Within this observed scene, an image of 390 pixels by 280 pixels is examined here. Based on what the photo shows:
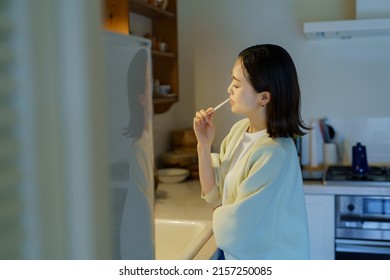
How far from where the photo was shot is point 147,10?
2.04m

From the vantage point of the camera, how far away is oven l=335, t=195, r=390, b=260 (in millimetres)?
1871

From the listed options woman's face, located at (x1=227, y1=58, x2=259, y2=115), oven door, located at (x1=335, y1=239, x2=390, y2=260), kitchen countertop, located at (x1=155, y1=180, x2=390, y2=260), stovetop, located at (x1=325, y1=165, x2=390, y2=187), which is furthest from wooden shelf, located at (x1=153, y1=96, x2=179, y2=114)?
woman's face, located at (x1=227, y1=58, x2=259, y2=115)

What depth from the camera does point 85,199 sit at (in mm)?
234

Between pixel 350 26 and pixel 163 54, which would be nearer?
pixel 350 26

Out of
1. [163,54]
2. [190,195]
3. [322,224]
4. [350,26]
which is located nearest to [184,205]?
[190,195]

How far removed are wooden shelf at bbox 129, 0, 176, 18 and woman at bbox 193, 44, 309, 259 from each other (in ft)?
3.14

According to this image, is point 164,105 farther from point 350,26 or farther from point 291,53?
point 350,26

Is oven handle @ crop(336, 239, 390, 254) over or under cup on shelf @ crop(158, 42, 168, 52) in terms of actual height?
under

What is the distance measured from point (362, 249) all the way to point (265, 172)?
3.79 ft

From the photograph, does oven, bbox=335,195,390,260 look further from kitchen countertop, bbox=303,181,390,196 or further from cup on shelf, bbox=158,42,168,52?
cup on shelf, bbox=158,42,168,52

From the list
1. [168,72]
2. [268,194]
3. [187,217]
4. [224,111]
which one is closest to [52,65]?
[268,194]

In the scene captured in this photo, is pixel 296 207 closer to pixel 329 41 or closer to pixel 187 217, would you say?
pixel 187 217

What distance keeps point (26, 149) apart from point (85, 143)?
3cm

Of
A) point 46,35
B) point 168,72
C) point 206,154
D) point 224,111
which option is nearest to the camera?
point 46,35
